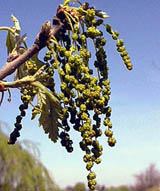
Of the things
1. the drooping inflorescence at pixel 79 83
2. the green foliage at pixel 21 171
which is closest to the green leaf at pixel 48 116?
the drooping inflorescence at pixel 79 83

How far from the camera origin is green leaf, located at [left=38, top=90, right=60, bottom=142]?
122cm

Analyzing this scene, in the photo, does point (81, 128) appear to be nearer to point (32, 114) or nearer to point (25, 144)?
point (32, 114)

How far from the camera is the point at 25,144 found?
919 cm

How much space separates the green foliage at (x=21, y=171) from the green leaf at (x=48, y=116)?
762 centimetres

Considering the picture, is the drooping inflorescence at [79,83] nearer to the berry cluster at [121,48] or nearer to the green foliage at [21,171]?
the berry cluster at [121,48]

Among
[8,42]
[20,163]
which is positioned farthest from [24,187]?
[8,42]

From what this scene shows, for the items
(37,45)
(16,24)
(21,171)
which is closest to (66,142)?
(37,45)

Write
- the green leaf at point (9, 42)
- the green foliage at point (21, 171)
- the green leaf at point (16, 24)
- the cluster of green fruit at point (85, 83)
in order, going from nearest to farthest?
the cluster of green fruit at point (85, 83) → the green leaf at point (16, 24) → the green leaf at point (9, 42) → the green foliage at point (21, 171)

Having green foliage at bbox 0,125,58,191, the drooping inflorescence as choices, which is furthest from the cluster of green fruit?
green foliage at bbox 0,125,58,191

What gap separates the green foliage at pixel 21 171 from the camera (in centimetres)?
887

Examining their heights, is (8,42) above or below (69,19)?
above

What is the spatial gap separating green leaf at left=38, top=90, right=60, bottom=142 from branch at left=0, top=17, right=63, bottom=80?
136mm

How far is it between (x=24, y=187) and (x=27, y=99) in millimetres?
8388

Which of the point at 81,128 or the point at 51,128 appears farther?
the point at 51,128
